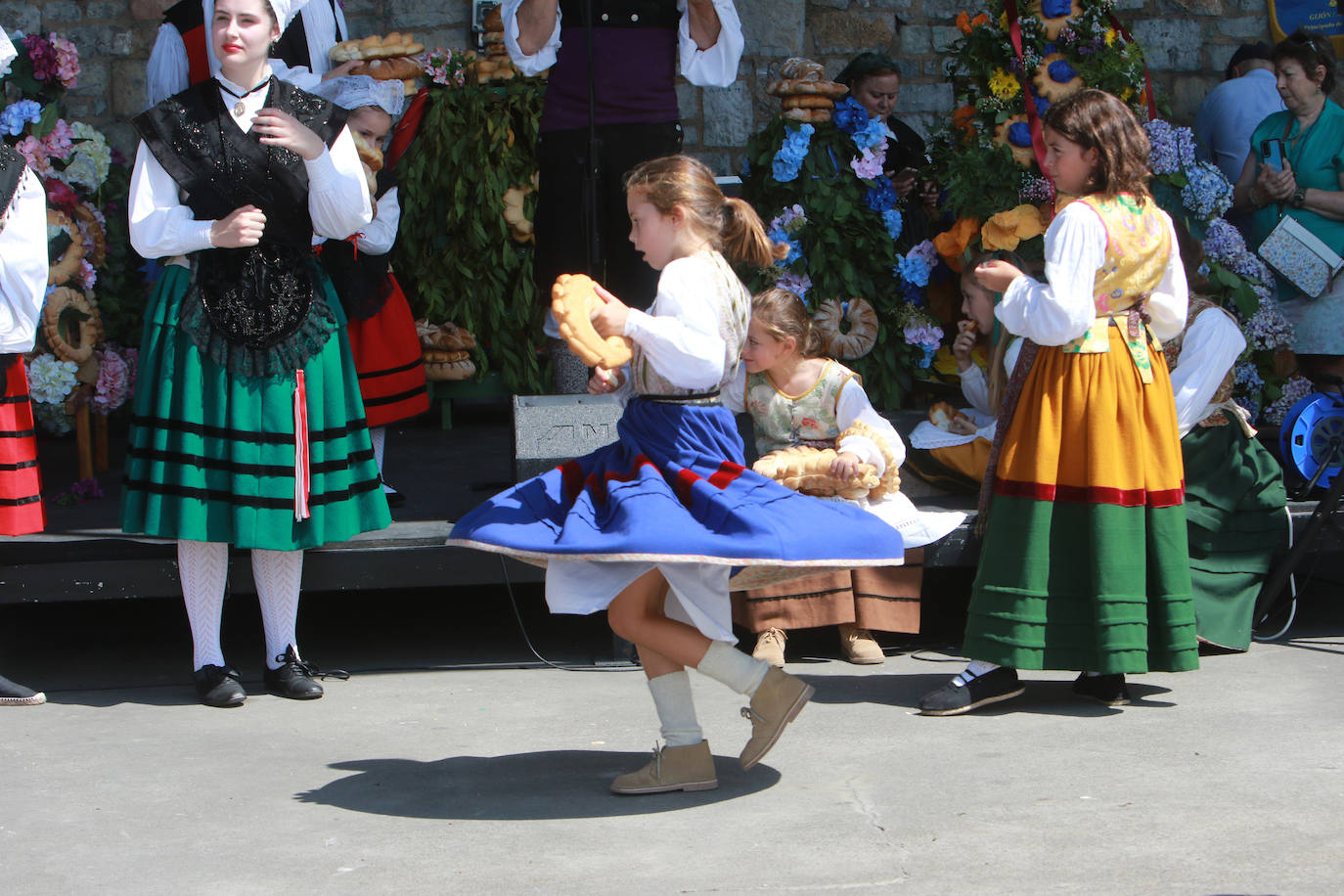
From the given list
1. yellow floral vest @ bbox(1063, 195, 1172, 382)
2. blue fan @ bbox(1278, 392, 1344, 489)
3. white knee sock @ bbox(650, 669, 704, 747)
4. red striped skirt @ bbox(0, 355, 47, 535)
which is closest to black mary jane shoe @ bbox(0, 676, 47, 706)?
red striped skirt @ bbox(0, 355, 47, 535)

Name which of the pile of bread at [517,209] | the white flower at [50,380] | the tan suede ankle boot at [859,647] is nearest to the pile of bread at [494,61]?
the pile of bread at [517,209]

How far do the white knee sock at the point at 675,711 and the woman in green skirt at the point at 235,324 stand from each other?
1328 millimetres

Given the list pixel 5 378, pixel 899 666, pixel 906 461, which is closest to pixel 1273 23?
pixel 906 461

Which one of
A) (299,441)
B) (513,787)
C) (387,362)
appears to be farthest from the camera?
(387,362)

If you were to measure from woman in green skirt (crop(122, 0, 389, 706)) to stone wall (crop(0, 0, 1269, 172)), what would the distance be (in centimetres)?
362

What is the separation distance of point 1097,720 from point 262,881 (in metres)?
2.20

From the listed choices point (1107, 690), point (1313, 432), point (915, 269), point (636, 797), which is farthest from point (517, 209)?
point (636, 797)

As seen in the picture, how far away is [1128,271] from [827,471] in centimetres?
98

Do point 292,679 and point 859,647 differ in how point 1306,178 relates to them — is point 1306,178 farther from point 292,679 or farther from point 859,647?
point 292,679

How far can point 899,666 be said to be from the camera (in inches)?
191

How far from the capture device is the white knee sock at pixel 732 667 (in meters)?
3.50

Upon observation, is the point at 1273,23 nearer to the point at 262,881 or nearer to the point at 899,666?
the point at 899,666

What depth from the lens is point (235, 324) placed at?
4.31 m

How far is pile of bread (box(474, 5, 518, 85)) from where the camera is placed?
7000 mm
